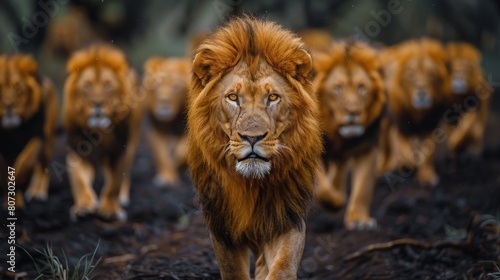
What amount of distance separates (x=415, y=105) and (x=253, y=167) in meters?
5.80

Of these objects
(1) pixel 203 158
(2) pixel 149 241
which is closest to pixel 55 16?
(2) pixel 149 241

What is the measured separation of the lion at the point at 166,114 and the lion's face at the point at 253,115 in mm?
6237

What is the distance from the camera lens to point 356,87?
25.6 feet

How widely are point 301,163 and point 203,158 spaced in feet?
1.84

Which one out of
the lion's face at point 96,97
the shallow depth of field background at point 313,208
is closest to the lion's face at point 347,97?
the shallow depth of field background at point 313,208

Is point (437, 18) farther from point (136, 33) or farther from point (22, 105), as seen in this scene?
point (22, 105)

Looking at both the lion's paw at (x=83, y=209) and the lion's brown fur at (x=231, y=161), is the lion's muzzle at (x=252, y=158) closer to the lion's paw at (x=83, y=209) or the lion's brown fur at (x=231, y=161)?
the lion's brown fur at (x=231, y=161)

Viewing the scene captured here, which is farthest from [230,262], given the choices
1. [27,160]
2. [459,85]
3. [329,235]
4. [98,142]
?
[459,85]

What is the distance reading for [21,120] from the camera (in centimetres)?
795

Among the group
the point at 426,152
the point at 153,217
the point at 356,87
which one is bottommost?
the point at 153,217

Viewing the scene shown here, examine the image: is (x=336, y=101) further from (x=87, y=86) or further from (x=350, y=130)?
(x=87, y=86)

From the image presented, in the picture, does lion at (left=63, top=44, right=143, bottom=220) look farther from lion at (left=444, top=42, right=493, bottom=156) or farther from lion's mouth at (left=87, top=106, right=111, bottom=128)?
lion at (left=444, top=42, right=493, bottom=156)

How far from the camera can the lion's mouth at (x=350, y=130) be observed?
307 inches

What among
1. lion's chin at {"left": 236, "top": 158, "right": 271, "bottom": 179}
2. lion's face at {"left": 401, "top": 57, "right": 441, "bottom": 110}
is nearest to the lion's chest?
lion's face at {"left": 401, "top": 57, "right": 441, "bottom": 110}
